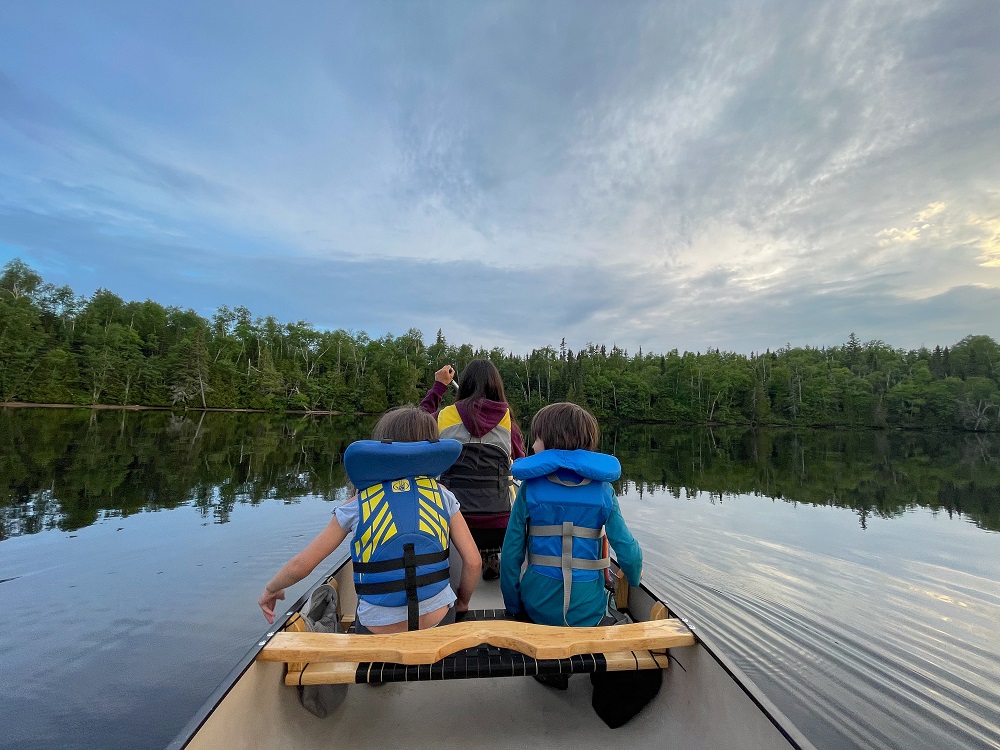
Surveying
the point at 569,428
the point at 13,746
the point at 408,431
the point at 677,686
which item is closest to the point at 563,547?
the point at 569,428

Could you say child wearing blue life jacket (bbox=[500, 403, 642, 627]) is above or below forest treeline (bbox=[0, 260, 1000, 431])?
below

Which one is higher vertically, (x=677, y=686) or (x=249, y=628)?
(x=677, y=686)

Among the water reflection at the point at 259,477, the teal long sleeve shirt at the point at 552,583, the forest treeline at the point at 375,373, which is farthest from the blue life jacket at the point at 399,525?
the forest treeline at the point at 375,373

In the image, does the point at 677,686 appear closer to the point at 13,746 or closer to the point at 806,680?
the point at 806,680

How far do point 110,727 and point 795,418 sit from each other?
75.6 meters

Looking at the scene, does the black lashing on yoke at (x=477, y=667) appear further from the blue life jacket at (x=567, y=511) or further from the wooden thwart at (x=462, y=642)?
the blue life jacket at (x=567, y=511)

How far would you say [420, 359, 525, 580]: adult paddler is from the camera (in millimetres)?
3723

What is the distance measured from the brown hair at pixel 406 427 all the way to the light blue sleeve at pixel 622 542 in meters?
0.97

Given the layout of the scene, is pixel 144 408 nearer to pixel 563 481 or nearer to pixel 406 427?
pixel 406 427

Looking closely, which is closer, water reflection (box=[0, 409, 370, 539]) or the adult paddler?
the adult paddler

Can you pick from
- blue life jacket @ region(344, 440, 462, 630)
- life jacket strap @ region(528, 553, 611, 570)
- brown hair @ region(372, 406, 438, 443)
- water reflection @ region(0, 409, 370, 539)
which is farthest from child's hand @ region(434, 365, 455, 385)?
water reflection @ region(0, 409, 370, 539)

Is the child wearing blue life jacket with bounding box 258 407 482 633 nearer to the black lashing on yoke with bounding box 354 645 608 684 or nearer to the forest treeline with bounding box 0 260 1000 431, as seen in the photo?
the black lashing on yoke with bounding box 354 645 608 684

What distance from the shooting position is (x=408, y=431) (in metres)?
2.42

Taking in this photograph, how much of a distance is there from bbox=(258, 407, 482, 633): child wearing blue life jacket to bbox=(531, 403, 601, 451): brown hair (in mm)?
537
